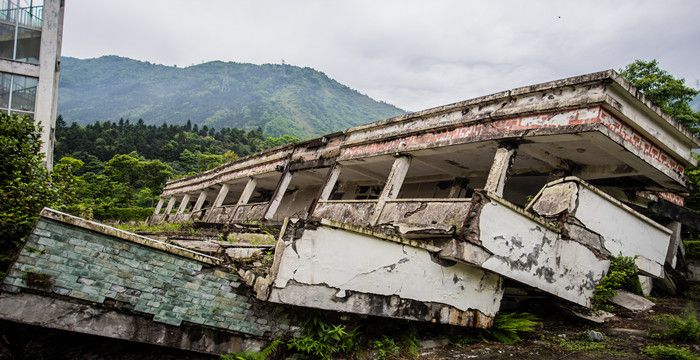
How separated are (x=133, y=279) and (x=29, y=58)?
640 inches

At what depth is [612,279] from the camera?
6.66m

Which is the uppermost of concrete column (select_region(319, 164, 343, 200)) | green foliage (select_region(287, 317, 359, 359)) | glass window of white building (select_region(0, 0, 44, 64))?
glass window of white building (select_region(0, 0, 44, 64))

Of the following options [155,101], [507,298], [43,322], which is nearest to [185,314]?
[43,322]

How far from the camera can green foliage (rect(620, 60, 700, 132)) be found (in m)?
15.1

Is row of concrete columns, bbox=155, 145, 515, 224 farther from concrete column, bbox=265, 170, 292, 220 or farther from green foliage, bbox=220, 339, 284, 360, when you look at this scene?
green foliage, bbox=220, 339, 284, 360

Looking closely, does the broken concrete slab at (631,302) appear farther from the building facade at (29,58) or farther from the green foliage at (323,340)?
the building facade at (29,58)

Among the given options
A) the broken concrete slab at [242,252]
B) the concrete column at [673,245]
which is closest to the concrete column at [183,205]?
the broken concrete slab at [242,252]

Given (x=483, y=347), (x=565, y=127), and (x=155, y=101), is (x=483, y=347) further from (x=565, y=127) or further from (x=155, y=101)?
(x=155, y=101)

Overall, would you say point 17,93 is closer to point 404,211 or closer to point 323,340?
point 404,211

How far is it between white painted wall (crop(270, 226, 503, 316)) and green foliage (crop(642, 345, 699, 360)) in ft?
6.21

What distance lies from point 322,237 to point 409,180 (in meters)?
8.11

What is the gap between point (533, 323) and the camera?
6047 millimetres

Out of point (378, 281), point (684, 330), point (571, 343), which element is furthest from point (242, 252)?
point (684, 330)

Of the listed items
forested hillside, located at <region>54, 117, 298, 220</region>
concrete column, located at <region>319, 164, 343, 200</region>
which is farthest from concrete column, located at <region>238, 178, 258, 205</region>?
forested hillside, located at <region>54, 117, 298, 220</region>
